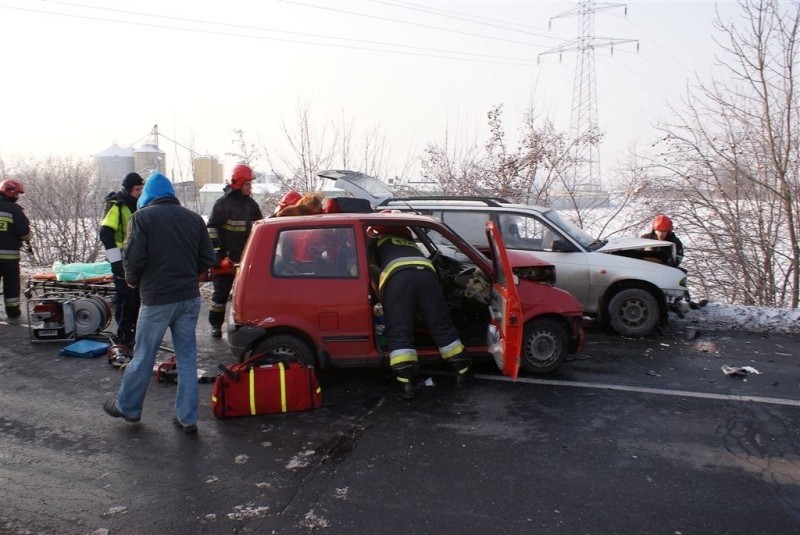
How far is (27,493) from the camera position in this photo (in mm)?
3570

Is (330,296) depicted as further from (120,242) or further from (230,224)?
(120,242)

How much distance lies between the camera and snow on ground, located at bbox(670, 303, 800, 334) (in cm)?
765

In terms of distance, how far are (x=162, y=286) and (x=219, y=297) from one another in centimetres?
287

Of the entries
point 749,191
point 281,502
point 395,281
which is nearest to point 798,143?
point 749,191

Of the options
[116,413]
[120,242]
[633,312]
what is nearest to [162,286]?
[116,413]

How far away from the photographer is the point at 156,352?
441 centimetres

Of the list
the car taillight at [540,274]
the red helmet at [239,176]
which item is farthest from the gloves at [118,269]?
the car taillight at [540,274]

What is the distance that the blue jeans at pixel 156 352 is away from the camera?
4387 millimetres

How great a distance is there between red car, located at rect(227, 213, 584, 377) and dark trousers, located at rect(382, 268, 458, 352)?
0.29 m

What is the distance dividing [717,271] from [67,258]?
50.1 ft

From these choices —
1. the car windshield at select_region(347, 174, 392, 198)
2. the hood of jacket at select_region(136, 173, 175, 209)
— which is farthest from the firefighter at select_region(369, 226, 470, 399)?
the car windshield at select_region(347, 174, 392, 198)

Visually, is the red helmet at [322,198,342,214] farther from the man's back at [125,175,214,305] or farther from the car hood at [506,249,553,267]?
the car hood at [506,249,553,267]

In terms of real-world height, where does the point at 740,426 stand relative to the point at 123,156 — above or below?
below

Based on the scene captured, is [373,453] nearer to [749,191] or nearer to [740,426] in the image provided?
[740,426]
